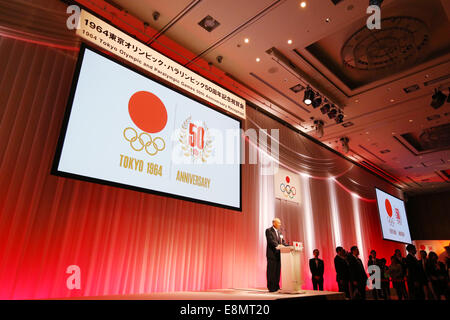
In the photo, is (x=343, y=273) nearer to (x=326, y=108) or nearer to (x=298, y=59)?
(x=326, y=108)

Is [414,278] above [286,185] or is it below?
below

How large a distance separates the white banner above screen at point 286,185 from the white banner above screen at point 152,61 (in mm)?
2094

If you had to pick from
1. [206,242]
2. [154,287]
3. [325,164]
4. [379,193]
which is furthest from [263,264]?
[379,193]

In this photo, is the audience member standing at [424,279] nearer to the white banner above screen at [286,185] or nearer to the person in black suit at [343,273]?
the person in black suit at [343,273]

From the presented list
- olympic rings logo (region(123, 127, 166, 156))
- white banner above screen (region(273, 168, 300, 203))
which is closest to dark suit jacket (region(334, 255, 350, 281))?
white banner above screen (region(273, 168, 300, 203))

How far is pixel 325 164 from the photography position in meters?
9.03

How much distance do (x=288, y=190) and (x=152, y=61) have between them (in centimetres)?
464

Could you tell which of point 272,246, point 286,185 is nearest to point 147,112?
point 272,246

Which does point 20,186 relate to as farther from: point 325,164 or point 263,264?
point 325,164

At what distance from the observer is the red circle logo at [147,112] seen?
4.37 m

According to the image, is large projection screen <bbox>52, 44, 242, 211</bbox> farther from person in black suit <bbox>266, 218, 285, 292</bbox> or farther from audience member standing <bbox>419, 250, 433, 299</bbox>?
audience member standing <bbox>419, 250, 433, 299</bbox>

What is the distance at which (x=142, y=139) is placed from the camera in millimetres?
4324

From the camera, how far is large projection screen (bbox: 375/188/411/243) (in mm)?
10984

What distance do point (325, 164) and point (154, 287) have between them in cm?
665
